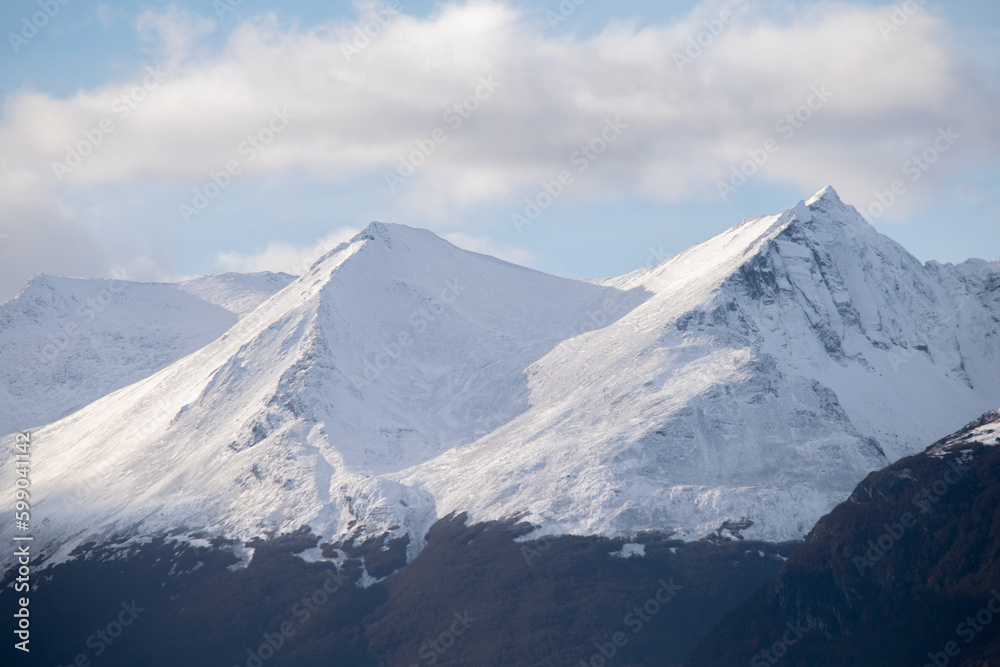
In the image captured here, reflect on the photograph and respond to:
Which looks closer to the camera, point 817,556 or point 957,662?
point 957,662

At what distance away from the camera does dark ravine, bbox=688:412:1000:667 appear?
16238 centimetres

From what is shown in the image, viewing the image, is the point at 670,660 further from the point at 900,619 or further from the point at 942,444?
the point at 942,444

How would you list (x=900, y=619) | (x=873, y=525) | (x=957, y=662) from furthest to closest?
(x=873, y=525), (x=900, y=619), (x=957, y=662)

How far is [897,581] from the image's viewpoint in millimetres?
176500

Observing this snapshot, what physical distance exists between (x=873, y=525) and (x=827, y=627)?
2109 centimetres

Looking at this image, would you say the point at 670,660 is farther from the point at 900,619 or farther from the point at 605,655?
the point at 900,619

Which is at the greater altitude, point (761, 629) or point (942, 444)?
point (942, 444)

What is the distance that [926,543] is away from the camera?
17750cm

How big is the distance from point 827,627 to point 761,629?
12708 mm

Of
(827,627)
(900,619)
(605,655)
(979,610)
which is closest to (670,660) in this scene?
(605,655)

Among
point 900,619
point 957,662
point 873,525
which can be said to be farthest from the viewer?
point 873,525

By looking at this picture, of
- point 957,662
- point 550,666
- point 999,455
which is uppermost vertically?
point 999,455

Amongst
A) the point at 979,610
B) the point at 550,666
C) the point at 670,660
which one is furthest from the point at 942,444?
the point at 550,666

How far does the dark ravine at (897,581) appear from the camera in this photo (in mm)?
162375
